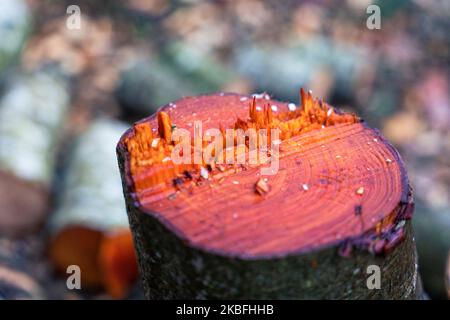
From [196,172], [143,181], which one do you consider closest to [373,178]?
[196,172]

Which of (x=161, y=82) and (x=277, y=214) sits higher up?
(x=161, y=82)

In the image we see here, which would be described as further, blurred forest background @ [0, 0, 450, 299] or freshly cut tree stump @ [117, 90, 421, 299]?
blurred forest background @ [0, 0, 450, 299]

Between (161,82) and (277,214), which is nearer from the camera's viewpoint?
(277,214)

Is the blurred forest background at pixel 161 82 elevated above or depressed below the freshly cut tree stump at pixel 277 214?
above

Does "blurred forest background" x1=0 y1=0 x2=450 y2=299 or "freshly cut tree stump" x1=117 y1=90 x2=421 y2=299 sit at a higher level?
"blurred forest background" x1=0 y1=0 x2=450 y2=299
